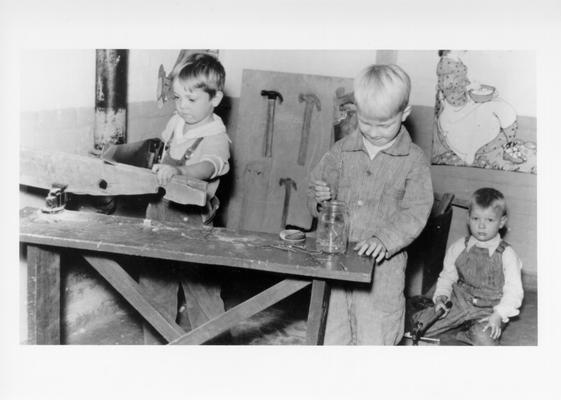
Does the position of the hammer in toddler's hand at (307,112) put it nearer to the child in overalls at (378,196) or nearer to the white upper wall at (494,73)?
the white upper wall at (494,73)

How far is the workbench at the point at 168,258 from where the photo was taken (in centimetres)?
157

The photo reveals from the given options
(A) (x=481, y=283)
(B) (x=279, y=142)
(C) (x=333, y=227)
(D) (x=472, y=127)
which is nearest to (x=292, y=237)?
(C) (x=333, y=227)

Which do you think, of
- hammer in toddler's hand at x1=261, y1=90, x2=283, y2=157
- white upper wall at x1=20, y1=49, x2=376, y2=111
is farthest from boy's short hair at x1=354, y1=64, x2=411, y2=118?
hammer in toddler's hand at x1=261, y1=90, x2=283, y2=157

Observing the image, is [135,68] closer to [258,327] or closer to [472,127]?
[258,327]

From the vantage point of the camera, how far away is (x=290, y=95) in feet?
10.5

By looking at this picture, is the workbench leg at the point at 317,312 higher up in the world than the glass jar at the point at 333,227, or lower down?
lower down

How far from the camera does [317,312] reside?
1655mm

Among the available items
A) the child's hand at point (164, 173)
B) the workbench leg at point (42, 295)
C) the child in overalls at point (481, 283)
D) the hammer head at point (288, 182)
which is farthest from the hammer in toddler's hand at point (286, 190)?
the workbench leg at point (42, 295)

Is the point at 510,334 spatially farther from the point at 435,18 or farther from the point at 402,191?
the point at 435,18

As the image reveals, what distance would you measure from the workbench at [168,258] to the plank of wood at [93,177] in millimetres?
128

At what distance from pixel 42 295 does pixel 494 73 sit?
2145 millimetres

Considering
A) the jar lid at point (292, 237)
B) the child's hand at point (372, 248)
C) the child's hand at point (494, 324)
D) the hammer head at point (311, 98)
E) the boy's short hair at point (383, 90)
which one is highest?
the hammer head at point (311, 98)
